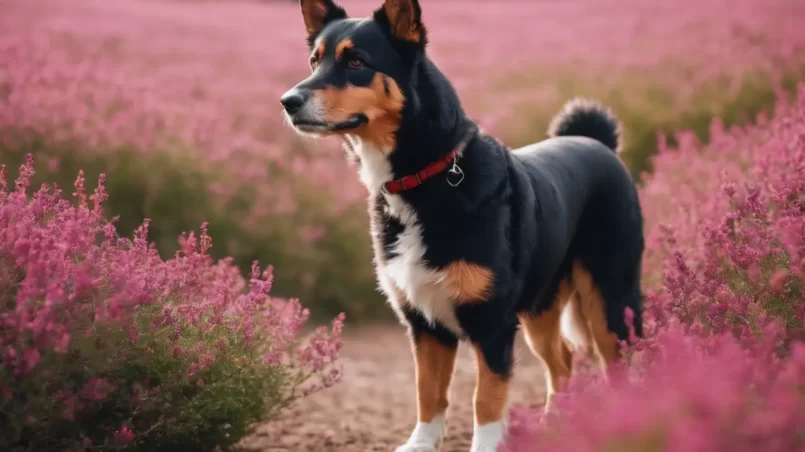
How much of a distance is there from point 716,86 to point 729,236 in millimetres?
5501

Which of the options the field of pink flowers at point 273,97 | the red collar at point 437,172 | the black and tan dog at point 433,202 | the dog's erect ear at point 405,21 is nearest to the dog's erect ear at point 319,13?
the black and tan dog at point 433,202

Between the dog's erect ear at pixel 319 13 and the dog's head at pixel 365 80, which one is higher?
the dog's erect ear at pixel 319 13

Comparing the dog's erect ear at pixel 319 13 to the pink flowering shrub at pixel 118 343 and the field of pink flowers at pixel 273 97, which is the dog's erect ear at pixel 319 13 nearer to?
the pink flowering shrub at pixel 118 343

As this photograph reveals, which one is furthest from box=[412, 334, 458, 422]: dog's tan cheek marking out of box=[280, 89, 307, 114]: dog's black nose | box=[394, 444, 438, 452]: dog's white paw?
box=[280, 89, 307, 114]: dog's black nose

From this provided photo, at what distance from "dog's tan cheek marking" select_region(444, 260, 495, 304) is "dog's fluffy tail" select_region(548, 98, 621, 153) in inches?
63.2

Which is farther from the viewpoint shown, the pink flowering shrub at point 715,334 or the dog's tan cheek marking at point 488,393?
the dog's tan cheek marking at point 488,393

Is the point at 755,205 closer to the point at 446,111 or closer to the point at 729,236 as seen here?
the point at 729,236

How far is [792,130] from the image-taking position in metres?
4.38

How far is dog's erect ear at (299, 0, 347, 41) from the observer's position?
3656 millimetres

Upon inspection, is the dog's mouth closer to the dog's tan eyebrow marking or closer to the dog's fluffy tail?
the dog's tan eyebrow marking

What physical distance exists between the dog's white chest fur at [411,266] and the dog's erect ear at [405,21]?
472 millimetres

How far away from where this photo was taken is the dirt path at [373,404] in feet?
13.2

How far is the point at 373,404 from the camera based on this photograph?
4859 millimetres

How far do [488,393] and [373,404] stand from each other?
1.77 meters
